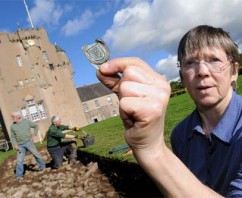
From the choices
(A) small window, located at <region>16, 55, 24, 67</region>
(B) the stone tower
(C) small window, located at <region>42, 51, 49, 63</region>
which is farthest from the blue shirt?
(C) small window, located at <region>42, 51, 49, 63</region>

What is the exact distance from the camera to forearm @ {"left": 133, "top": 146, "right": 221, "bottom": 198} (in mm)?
1591

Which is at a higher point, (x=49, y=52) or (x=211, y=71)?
(x=49, y=52)

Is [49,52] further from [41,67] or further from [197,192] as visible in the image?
[197,192]

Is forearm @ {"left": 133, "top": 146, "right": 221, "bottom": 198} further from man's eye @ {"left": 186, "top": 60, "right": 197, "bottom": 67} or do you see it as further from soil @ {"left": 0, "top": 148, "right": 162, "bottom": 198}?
soil @ {"left": 0, "top": 148, "right": 162, "bottom": 198}

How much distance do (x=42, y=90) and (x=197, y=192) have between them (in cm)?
4154

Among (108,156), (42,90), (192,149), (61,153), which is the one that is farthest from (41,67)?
(192,149)

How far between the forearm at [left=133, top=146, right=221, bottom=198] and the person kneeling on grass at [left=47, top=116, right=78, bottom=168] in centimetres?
1237

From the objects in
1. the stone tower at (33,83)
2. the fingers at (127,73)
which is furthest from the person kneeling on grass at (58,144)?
the stone tower at (33,83)

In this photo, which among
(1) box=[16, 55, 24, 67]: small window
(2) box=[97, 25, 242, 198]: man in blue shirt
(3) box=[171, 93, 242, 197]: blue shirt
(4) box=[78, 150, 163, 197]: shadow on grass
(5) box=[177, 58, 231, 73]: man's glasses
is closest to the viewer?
(2) box=[97, 25, 242, 198]: man in blue shirt

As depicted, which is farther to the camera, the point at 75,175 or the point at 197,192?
the point at 75,175

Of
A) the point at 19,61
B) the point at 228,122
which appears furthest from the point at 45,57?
the point at 228,122

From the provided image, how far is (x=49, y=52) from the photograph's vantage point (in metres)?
46.2

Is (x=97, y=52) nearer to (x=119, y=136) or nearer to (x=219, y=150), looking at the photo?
(x=219, y=150)

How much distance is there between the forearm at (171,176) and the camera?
159cm
